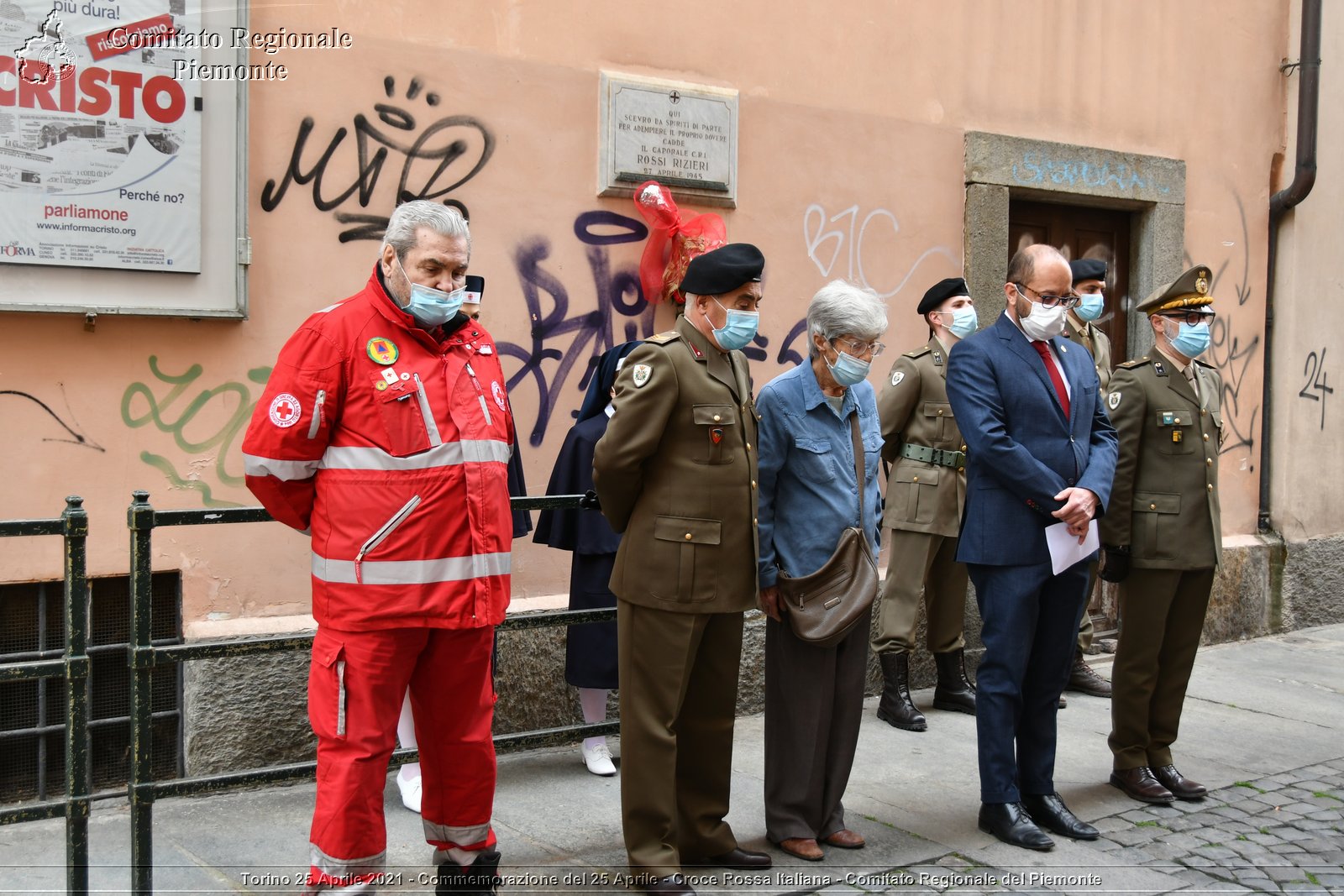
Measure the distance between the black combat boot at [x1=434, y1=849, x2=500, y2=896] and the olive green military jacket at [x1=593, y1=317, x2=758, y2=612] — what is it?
2.67 feet

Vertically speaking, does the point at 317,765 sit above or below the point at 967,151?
below

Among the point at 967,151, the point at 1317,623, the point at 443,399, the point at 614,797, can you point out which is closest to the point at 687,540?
the point at 443,399

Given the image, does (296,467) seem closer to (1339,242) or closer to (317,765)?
(317,765)

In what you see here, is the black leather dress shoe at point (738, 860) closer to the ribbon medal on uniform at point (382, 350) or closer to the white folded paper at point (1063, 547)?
the white folded paper at point (1063, 547)

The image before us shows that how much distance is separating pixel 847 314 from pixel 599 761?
6.69 ft

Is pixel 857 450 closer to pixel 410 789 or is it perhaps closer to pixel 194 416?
pixel 410 789

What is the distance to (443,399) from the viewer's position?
11.1 ft

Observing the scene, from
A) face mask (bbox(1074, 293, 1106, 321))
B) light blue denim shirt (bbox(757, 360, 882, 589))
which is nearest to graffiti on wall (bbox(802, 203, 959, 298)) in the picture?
face mask (bbox(1074, 293, 1106, 321))

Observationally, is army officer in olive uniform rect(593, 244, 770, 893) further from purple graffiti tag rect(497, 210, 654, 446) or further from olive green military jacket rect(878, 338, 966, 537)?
olive green military jacket rect(878, 338, 966, 537)

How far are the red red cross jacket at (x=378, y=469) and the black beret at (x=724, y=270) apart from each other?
33.0 inches

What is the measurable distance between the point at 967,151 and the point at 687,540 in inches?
159

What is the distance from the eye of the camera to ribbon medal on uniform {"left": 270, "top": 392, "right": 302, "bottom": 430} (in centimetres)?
321

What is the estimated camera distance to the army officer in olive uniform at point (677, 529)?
377cm

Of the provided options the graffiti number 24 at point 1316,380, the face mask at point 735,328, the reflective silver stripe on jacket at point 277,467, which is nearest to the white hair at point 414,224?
the reflective silver stripe on jacket at point 277,467
